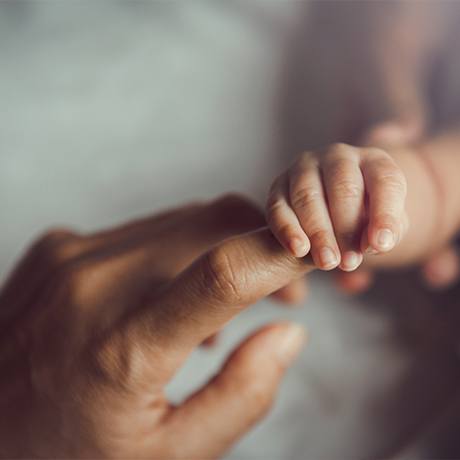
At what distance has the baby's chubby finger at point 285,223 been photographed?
0.36 meters

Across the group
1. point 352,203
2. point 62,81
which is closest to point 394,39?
point 62,81

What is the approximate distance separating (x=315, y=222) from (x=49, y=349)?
8.8 inches

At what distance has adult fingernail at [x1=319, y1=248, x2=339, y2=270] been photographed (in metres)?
0.35

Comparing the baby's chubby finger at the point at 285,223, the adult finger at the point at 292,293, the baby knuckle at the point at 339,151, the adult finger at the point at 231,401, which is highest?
the baby knuckle at the point at 339,151

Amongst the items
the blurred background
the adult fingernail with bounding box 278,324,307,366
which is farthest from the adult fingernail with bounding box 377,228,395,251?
the blurred background

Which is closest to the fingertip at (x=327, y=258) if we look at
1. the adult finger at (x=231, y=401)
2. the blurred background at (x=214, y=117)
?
the adult finger at (x=231, y=401)

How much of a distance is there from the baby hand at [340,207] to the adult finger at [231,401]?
13 centimetres

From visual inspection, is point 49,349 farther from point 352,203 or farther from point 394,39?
point 394,39

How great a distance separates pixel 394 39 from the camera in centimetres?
86

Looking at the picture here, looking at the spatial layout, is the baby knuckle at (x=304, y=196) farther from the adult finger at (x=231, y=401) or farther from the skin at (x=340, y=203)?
the adult finger at (x=231, y=401)

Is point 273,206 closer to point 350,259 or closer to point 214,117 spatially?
point 350,259

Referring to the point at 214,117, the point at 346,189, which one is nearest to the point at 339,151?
the point at 346,189

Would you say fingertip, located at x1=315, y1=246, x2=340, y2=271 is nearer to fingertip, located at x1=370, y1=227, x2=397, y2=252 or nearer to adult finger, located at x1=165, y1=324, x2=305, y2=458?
fingertip, located at x1=370, y1=227, x2=397, y2=252

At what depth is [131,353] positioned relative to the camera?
1.43ft
